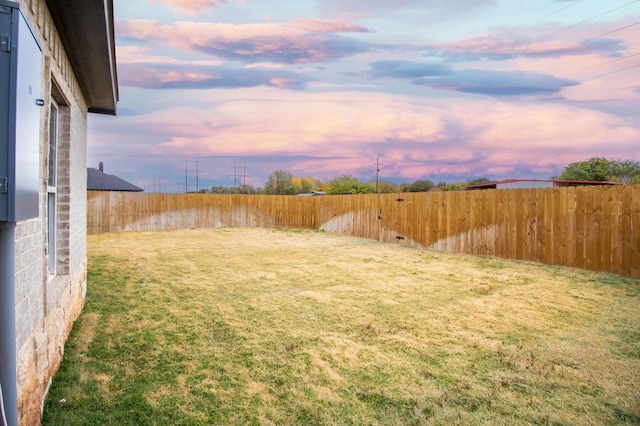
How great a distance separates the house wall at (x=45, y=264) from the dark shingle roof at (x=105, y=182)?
20.7 m

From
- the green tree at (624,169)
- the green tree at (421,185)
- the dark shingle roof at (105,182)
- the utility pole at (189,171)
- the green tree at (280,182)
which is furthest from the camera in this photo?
the green tree at (280,182)

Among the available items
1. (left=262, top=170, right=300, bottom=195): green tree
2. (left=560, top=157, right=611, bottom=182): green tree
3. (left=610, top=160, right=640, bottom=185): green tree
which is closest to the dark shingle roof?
(left=262, top=170, right=300, bottom=195): green tree

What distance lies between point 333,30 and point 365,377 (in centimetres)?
1210

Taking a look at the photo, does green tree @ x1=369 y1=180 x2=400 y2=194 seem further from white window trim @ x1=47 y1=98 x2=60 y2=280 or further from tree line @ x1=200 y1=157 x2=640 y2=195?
white window trim @ x1=47 y1=98 x2=60 y2=280

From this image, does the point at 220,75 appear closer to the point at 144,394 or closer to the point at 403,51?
the point at 403,51

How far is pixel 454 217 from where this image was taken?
10539mm

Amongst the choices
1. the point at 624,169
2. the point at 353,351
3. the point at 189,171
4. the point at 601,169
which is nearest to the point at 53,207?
the point at 353,351

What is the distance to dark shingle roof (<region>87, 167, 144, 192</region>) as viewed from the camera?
74.6ft

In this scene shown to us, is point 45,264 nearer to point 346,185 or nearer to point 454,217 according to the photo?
point 454,217

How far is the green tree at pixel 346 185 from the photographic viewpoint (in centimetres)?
4303

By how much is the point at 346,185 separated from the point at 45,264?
143 feet

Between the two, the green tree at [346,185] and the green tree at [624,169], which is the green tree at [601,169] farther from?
the green tree at [346,185]

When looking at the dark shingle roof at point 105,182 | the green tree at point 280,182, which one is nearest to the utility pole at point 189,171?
the dark shingle roof at point 105,182

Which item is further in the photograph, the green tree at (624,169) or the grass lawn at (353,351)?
the green tree at (624,169)
